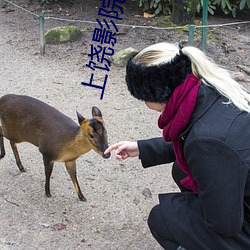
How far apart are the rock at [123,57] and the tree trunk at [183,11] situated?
3.97 feet

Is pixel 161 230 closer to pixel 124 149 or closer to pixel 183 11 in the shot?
pixel 124 149

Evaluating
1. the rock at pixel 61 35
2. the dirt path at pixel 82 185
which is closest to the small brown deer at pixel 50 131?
the dirt path at pixel 82 185

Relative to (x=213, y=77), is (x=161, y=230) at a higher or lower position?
lower

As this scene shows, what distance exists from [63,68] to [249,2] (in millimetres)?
3024

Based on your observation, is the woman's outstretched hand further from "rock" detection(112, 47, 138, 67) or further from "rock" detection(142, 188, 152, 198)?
"rock" detection(112, 47, 138, 67)

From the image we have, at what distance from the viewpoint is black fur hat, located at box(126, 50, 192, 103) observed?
1967 millimetres

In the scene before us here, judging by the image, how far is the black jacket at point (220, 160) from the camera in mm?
1868

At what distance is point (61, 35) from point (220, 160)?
4702 millimetres

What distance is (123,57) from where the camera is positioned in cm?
561

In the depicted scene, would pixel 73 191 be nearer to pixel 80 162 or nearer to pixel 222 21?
pixel 80 162

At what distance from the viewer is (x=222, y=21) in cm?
716

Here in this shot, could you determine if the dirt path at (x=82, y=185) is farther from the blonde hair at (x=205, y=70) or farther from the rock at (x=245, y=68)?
the blonde hair at (x=205, y=70)

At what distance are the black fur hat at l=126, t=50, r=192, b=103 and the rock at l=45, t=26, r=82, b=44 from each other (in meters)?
4.30

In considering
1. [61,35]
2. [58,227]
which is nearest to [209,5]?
[61,35]
